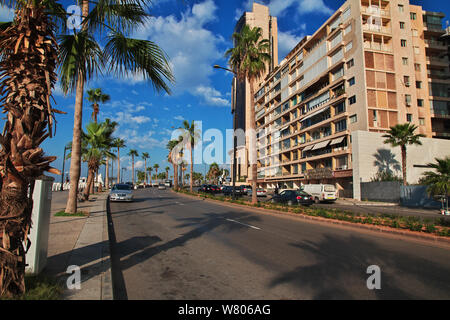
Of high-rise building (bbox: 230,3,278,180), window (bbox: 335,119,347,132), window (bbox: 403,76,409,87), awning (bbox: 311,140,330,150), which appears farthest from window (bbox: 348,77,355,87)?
high-rise building (bbox: 230,3,278,180)

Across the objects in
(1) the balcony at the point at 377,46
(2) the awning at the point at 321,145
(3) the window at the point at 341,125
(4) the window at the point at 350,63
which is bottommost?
(2) the awning at the point at 321,145

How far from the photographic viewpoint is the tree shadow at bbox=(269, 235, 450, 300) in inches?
157

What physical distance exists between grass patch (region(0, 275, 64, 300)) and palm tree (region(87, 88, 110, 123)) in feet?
95.3

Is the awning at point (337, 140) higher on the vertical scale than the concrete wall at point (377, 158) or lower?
higher

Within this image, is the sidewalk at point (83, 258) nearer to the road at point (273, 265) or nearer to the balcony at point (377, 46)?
the road at point (273, 265)

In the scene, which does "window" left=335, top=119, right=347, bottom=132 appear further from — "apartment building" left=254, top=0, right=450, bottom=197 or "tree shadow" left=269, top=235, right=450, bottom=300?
"tree shadow" left=269, top=235, right=450, bottom=300

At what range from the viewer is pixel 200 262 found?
5.61 metres

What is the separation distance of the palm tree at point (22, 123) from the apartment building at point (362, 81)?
3664 centimetres

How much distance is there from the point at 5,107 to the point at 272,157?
61466 millimetres

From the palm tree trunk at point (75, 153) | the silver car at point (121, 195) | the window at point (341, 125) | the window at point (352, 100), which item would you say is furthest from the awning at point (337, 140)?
the palm tree trunk at point (75, 153)

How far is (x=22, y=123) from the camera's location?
10.8 feet

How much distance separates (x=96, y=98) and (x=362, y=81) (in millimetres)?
33095

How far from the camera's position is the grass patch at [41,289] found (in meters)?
3.21
